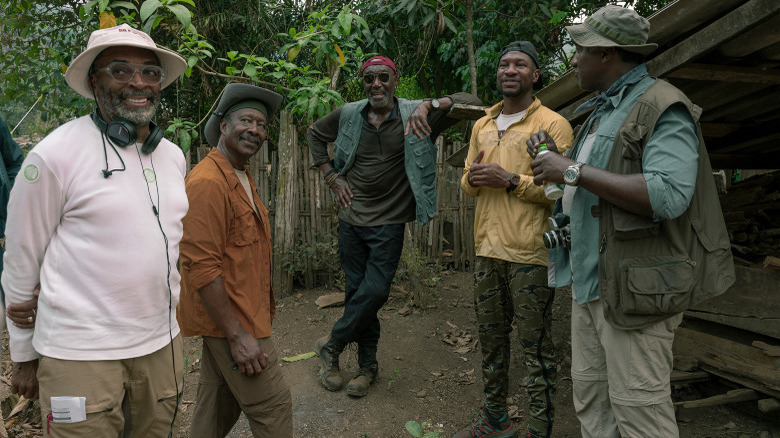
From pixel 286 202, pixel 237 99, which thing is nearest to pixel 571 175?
pixel 237 99

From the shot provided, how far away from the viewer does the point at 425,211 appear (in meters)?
4.00

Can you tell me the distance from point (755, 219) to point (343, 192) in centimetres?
328

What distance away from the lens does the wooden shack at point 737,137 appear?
2.43 m

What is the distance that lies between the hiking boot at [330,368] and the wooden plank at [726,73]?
119 inches

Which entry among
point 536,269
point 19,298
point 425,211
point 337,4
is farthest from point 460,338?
point 337,4

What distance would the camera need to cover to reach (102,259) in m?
1.96

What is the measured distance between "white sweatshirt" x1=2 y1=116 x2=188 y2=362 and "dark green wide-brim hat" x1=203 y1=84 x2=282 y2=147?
2.47 ft

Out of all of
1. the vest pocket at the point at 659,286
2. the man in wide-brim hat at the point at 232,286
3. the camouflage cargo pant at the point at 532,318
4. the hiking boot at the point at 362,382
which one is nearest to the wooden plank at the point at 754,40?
the vest pocket at the point at 659,286

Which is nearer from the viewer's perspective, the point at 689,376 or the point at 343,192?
the point at 689,376

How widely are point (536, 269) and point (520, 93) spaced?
3.68 ft

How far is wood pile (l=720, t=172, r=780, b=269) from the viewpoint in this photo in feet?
12.7

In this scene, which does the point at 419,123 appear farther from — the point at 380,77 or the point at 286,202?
the point at 286,202

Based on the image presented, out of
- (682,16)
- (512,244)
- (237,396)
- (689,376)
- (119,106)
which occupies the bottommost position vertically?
(689,376)

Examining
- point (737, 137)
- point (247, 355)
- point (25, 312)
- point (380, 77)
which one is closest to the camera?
point (25, 312)
